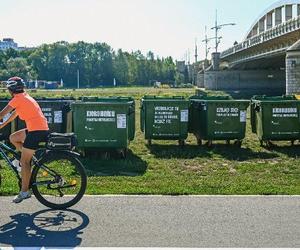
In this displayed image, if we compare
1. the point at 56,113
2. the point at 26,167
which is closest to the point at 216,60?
the point at 56,113

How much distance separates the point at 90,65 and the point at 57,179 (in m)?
136

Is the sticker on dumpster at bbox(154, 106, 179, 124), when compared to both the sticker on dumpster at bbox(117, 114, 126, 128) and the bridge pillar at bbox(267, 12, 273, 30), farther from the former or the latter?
the bridge pillar at bbox(267, 12, 273, 30)

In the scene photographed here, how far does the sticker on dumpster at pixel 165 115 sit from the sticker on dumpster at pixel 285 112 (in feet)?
8.24

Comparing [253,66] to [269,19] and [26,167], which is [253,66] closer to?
[269,19]

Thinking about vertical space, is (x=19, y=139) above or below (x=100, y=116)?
below

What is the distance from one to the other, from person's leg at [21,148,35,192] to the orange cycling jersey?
296mm

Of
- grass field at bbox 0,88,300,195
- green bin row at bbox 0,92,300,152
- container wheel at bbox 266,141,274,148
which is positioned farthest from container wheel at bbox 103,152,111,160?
container wheel at bbox 266,141,274,148

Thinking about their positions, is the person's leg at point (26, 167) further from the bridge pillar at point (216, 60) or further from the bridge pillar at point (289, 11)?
the bridge pillar at point (216, 60)

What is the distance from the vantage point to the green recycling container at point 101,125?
11.2m

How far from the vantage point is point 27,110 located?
21.9 ft

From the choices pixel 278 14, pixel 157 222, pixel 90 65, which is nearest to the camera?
pixel 157 222

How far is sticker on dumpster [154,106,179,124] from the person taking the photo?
13.2 metres

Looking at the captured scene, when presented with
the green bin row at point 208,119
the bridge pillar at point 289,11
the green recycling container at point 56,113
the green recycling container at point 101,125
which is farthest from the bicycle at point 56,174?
the bridge pillar at point 289,11

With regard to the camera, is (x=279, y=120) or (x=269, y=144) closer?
(x=279, y=120)
